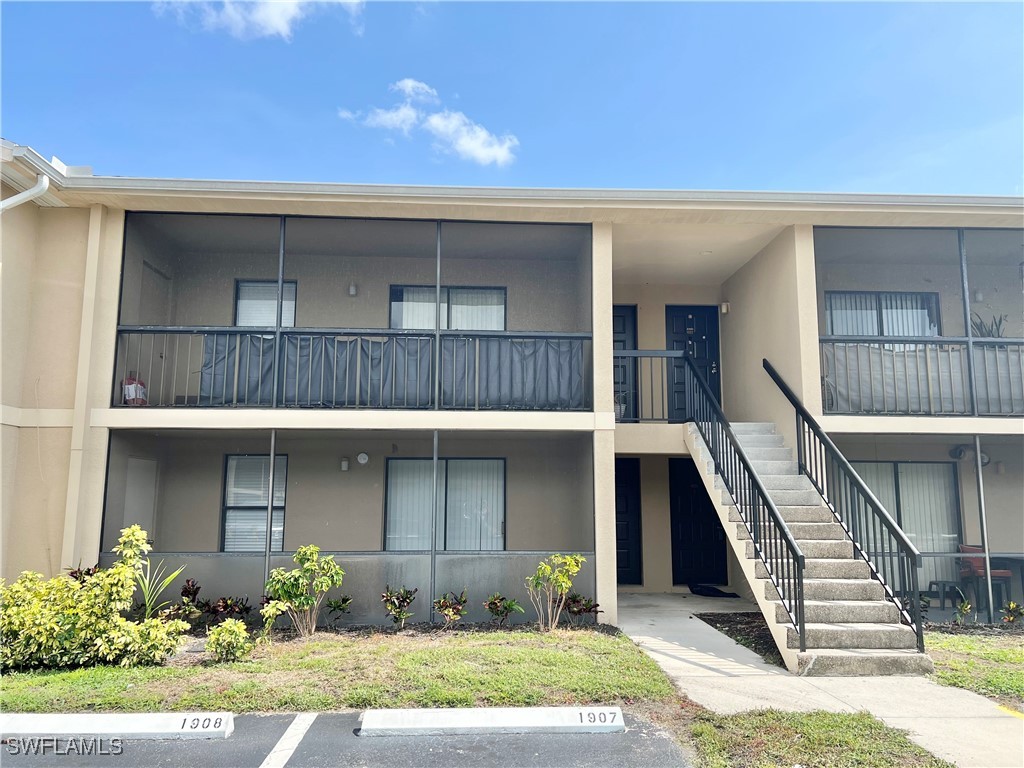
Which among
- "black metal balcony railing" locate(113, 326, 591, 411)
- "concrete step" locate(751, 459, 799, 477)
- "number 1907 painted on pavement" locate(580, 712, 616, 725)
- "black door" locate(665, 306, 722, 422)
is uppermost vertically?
"black door" locate(665, 306, 722, 422)

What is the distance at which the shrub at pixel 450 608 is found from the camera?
7.84 m

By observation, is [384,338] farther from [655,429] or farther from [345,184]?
[655,429]

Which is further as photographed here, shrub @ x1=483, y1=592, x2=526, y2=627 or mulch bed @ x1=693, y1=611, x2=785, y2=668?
shrub @ x1=483, y1=592, x2=526, y2=627

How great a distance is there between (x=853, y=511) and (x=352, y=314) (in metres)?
7.23

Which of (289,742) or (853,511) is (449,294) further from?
(289,742)

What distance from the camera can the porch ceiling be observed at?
9133 mm

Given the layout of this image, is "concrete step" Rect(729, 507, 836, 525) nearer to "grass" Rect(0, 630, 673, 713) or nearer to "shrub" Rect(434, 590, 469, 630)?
"grass" Rect(0, 630, 673, 713)

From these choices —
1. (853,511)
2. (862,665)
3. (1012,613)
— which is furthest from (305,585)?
(1012,613)

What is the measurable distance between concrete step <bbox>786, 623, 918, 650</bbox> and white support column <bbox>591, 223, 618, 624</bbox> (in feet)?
7.49

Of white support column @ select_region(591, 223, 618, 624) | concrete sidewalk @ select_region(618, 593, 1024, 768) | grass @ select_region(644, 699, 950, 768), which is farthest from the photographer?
white support column @ select_region(591, 223, 618, 624)

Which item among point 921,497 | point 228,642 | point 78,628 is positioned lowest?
point 228,642

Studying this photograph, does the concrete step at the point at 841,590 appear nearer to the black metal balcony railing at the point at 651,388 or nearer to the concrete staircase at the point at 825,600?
the concrete staircase at the point at 825,600

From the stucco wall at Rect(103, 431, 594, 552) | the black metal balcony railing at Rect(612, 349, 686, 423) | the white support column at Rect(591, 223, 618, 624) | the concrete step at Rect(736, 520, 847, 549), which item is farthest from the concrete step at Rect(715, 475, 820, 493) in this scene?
the black metal balcony railing at Rect(612, 349, 686, 423)

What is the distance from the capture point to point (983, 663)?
651 centimetres
